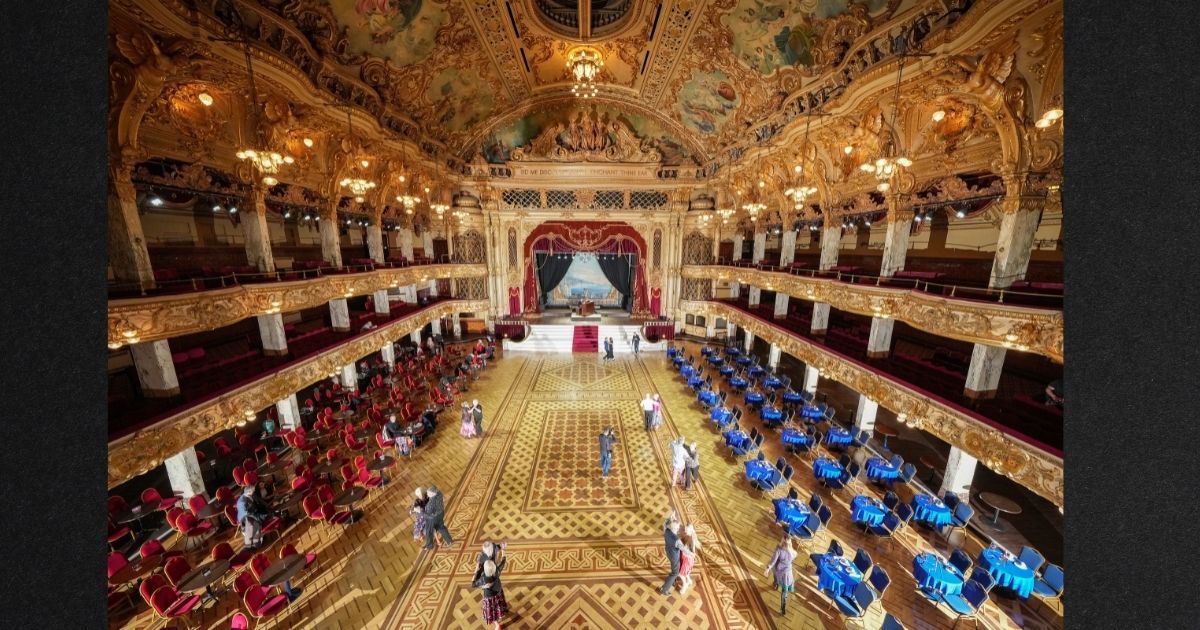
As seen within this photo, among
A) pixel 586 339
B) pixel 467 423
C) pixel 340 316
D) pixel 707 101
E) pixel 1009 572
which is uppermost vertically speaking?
pixel 707 101

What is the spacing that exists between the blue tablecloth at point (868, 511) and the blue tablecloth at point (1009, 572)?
126 cm

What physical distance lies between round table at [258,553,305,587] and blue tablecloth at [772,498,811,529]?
736 cm

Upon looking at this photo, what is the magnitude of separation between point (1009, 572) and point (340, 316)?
1555 cm

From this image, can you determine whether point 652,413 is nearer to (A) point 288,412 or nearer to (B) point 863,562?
(B) point 863,562

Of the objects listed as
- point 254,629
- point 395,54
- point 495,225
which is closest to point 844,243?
point 495,225

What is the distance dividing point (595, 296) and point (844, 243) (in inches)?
543

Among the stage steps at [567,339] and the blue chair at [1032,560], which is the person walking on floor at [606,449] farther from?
the stage steps at [567,339]

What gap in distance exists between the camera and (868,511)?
6496 millimetres

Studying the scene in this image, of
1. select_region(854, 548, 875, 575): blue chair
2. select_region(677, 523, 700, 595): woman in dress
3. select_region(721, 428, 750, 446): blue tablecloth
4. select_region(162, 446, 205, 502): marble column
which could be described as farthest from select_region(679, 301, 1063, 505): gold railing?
select_region(162, 446, 205, 502): marble column

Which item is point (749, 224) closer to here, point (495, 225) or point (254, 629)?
point (495, 225)

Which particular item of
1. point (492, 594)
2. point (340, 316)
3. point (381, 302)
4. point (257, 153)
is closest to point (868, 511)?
point (492, 594)

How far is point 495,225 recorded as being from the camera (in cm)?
1970

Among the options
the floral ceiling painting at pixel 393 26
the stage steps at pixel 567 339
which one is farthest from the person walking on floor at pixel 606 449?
the floral ceiling painting at pixel 393 26

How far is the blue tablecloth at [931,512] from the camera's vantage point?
6.54 metres
